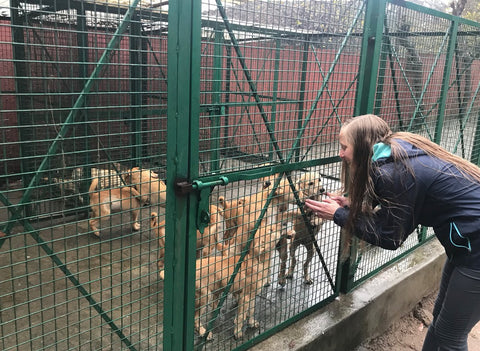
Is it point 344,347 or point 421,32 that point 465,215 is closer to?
point 344,347

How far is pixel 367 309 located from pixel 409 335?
2.54 feet

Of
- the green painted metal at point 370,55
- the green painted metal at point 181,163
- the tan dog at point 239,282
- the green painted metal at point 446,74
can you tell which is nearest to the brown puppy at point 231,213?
the tan dog at point 239,282

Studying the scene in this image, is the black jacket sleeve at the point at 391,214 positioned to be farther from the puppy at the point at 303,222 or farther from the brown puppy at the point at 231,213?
the puppy at the point at 303,222

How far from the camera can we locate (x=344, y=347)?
3893mm

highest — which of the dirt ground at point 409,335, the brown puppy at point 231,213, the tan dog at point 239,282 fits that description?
the brown puppy at point 231,213

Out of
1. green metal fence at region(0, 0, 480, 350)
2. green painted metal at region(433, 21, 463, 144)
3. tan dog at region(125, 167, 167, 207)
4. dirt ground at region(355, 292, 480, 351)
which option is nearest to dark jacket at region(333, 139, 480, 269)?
green metal fence at region(0, 0, 480, 350)

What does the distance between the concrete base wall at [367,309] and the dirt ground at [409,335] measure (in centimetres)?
7

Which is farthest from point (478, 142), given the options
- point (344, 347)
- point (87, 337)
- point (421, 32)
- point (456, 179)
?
point (87, 337)

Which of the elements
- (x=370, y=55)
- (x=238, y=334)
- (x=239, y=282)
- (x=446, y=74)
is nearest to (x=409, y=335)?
(x=238, y=334)

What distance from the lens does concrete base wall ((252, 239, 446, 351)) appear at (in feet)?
11.5

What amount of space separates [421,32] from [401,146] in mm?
2596

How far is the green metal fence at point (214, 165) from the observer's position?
2.32 m

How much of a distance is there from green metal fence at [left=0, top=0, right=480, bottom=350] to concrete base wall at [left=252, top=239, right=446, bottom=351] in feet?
0.38

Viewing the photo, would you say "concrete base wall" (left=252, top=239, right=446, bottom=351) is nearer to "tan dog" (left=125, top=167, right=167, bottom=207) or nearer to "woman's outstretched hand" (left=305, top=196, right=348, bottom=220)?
"woman's outstretched hand" (left=305, top=196, right=348, bottom=220)
